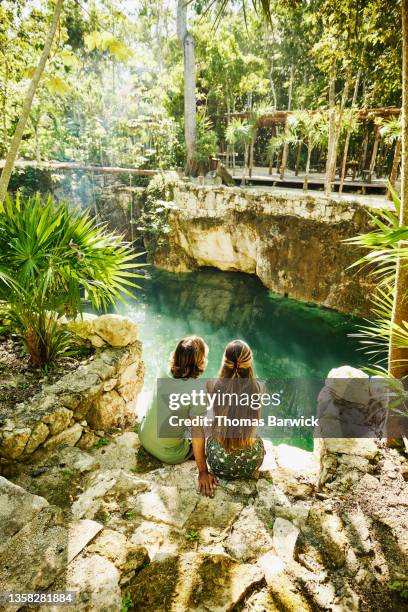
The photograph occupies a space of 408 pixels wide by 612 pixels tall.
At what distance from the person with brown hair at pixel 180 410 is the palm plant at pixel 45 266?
974 millimetres

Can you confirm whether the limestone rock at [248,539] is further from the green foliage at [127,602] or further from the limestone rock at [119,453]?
the limestone rock at [119,453]

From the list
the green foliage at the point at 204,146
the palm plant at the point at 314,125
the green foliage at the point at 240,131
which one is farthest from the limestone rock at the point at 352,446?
the green foliage at the point at 204,146

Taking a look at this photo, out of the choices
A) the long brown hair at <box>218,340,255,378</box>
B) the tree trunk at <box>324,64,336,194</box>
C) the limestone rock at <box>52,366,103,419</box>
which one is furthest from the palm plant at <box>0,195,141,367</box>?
the tree trunk at <box>324,64,336,194</box>

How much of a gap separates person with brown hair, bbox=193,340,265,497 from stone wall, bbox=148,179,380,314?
26.1ft

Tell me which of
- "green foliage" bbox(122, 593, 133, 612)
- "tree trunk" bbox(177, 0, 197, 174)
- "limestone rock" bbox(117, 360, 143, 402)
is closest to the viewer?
"green foliage" bbox(122, 593, 133, 612)

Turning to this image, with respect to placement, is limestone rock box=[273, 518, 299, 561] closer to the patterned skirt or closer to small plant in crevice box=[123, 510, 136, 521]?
the patterned skirt

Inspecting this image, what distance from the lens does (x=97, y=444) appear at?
3.24 meters

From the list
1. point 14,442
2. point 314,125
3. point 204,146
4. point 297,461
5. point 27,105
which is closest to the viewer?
point 14,442

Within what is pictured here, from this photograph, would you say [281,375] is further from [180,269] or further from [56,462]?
[180,269]

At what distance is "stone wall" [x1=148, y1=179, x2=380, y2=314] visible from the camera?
31.4ft

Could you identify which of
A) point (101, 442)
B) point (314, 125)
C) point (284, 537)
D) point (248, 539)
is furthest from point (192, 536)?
point (314, 125)

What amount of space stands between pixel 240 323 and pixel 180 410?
801 cm

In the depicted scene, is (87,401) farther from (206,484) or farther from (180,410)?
(206,484)

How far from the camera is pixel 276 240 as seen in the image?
427 inches
